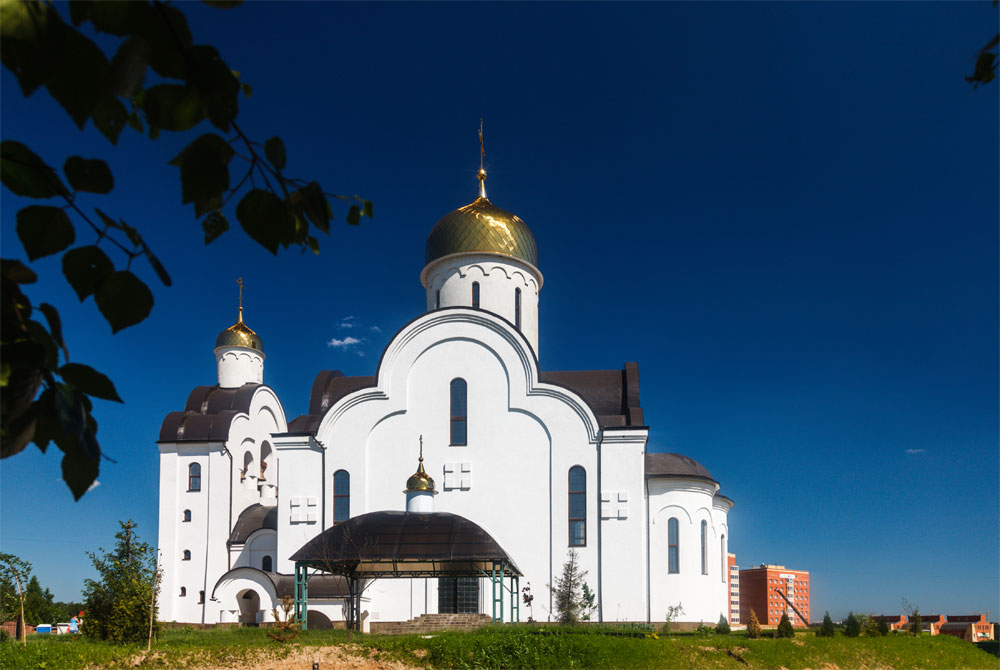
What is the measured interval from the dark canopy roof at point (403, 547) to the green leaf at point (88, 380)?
16447mm

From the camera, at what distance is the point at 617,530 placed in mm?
20516

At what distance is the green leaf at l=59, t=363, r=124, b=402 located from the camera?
50.3 inches

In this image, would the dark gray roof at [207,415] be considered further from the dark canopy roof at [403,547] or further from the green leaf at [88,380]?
the green leaf at [88,380]

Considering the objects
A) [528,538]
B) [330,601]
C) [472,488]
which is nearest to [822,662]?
[528,538]

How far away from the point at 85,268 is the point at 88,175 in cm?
15

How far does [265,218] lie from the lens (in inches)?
55.0

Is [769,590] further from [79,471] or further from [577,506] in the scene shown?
[79,471]

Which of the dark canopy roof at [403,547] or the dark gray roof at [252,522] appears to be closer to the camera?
the dark canopy roof at [403,547]

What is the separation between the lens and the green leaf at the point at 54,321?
1.28 metres

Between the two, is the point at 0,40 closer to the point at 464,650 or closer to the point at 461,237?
the point at 464,650

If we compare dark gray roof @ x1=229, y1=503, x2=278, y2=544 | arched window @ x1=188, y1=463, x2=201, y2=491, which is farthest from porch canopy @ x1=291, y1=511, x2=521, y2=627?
arched window @ x1=188, y1=463, x2=201, y2=491

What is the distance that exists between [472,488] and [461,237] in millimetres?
7482

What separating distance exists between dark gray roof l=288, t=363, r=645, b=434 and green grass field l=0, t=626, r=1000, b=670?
7.30m

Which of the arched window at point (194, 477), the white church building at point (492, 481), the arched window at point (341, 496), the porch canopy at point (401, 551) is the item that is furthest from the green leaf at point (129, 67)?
the arched window at point (194, 477)
